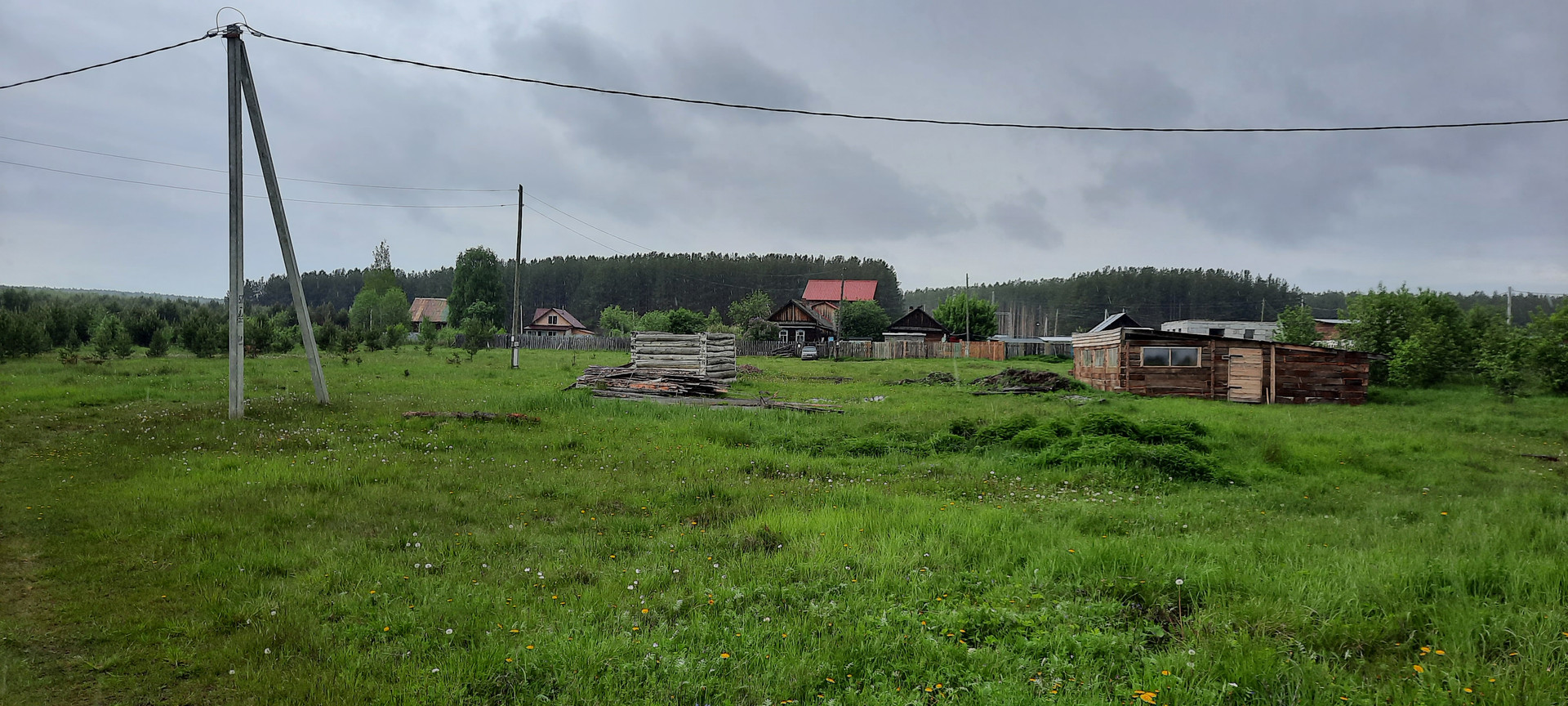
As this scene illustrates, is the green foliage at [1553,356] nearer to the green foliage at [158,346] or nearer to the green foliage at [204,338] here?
the green foliage at [204,338]

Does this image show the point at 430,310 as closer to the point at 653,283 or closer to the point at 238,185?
the point at 653,283

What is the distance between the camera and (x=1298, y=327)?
38.3m

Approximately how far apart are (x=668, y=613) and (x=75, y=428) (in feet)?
47.3

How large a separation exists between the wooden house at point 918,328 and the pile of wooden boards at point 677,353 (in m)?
50.7

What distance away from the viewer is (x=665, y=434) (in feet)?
45.6

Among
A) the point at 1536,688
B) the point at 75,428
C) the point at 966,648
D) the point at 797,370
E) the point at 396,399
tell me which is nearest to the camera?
the point at 1536,688

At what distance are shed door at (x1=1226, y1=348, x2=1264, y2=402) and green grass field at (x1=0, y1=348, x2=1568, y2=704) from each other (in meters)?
11.9

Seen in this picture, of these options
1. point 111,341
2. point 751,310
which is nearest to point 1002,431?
point 111,341

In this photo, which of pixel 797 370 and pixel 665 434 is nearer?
pixel 665 434

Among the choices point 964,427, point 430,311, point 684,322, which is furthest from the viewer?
point 430,311

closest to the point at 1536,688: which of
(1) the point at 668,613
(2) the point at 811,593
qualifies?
(2) the point at 811,593

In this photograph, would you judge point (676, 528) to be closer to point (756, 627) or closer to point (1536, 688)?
point (756, 627)

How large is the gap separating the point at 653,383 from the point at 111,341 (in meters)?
26.8

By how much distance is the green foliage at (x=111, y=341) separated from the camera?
97.5 feet
